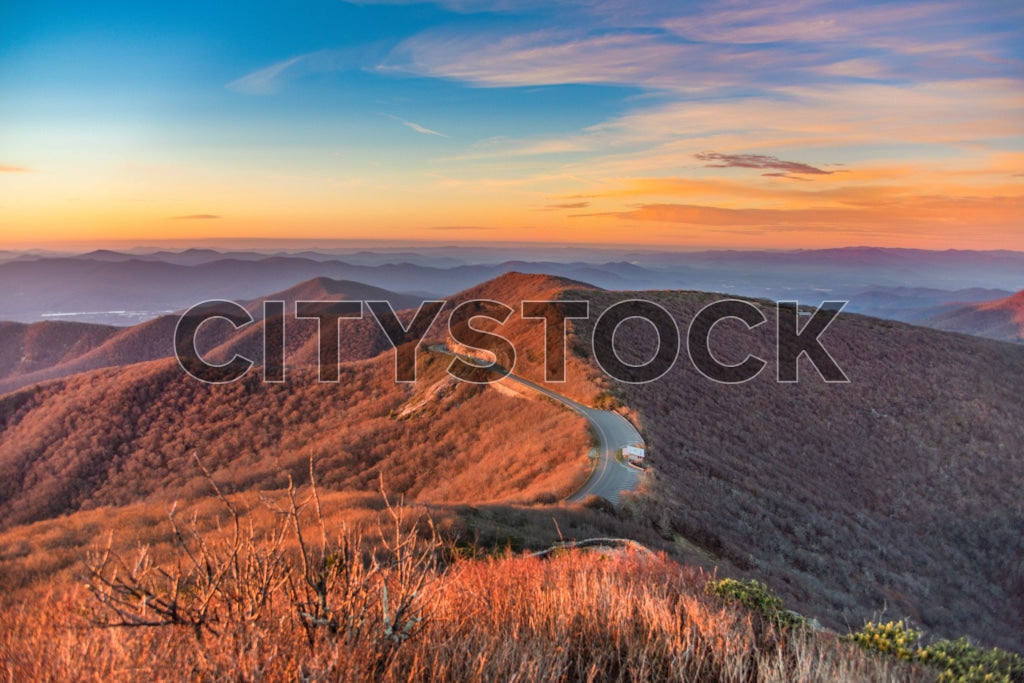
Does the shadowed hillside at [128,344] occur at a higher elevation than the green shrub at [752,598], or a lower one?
lower

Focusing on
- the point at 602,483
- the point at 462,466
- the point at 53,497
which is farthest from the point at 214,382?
the point at 602,483

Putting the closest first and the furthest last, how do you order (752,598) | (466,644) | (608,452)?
(466,644)
(752,598)
(608,452)

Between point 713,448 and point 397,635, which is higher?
point 397,635

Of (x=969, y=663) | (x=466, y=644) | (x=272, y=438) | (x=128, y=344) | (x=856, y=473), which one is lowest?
(x=128, y=344)

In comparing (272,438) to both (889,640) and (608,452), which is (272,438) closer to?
(608,452)

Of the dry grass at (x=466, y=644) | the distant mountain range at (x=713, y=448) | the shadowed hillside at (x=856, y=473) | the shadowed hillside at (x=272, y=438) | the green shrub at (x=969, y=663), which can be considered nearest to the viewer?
the dry grass at (x=466, y=644)

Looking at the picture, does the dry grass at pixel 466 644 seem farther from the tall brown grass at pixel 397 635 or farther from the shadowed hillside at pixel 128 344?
the shadowed hillside at pixel 128 344

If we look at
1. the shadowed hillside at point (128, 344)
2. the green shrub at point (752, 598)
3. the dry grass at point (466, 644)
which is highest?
the dry grass at point (466, 644)

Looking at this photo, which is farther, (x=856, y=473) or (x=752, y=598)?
(x=856, y=473)

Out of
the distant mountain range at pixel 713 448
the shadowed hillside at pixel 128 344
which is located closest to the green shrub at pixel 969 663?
the distant mountain range at pixel 713 448

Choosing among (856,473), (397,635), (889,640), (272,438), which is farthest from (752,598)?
(272,438)
